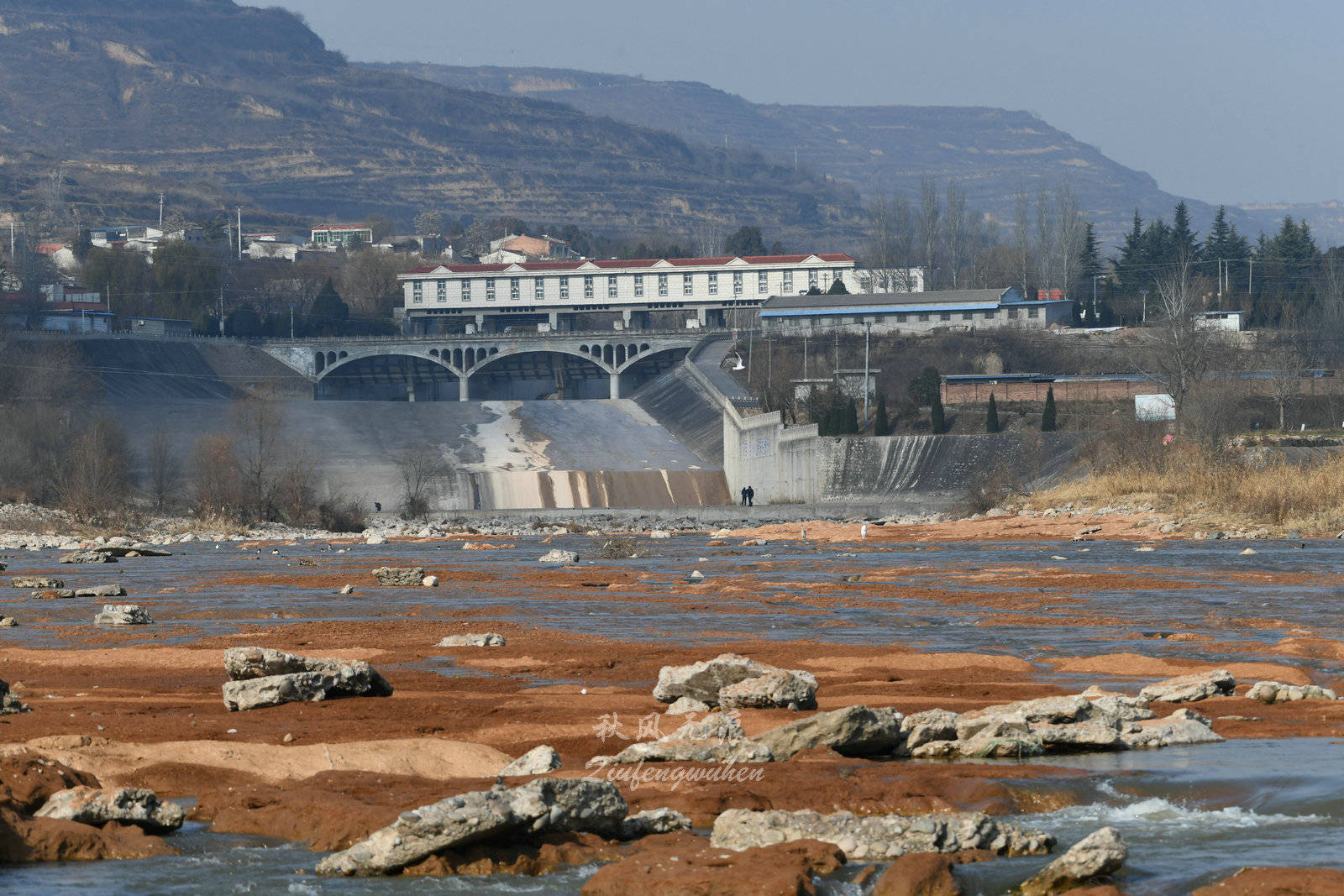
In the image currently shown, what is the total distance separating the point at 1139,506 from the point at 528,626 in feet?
111

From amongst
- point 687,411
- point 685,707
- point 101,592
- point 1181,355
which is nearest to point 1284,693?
point 685,707

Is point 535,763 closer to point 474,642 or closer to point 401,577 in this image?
point 474,642

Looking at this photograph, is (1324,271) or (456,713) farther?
(1324,271)

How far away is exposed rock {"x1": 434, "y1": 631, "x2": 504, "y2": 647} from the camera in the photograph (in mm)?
21906

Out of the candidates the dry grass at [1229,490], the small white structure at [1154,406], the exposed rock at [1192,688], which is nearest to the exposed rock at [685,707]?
the exposed rock at [1192,688]

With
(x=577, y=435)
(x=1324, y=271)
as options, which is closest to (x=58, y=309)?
(x=577, y=435)

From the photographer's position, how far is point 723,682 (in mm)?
15656

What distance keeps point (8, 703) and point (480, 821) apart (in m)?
7.57

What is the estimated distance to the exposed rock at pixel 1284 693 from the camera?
51.3ft

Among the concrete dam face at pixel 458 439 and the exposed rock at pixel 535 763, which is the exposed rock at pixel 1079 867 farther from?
the concrete dam face at pixel 458 439

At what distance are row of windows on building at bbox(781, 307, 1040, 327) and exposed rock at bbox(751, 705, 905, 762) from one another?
112700 millimetres

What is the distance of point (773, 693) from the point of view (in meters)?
15.2

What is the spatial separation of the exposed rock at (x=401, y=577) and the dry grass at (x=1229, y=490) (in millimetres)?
23615

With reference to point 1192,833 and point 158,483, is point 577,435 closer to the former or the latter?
point 158,483
